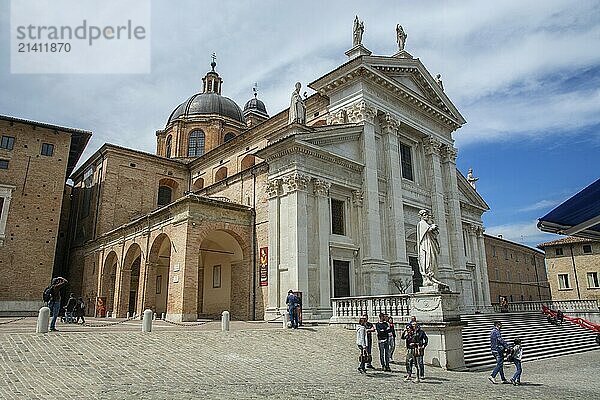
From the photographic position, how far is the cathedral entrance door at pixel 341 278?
20.4 m

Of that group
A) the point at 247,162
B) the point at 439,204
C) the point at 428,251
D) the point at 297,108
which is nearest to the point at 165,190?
the point at 247,162

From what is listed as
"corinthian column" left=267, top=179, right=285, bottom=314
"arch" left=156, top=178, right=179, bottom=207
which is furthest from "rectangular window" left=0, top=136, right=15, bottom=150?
"corinthian column" left=267, top=179, right=285, bottom=314

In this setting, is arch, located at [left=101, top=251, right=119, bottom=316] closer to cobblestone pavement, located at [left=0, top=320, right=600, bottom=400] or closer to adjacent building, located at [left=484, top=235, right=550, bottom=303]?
cobblestone pavement, located at [left=0, top=320, right=600, bottom=400]

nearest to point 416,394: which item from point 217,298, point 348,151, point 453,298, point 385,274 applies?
point 453,298

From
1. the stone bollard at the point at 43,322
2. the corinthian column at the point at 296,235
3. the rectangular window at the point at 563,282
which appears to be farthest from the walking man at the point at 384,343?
the rectangular window at the point at 563,282

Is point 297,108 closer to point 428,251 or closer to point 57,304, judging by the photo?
point 428,251

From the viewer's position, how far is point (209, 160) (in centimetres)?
3325

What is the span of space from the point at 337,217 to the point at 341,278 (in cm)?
290

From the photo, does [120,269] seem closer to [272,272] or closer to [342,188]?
[272,272]

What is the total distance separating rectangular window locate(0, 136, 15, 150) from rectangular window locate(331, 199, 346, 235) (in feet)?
68.4

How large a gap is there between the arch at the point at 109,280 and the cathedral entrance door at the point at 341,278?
1384cm

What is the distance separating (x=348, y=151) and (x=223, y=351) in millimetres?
13173

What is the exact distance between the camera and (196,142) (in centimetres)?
3909

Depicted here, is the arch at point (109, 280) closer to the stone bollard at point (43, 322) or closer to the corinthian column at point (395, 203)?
the stone bollard at point (43, 322)
